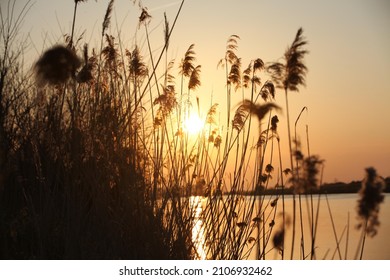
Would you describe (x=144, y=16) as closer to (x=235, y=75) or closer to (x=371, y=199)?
(x=235, y=75)

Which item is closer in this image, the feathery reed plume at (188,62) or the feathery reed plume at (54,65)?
the feathery reed plume at (54,65)

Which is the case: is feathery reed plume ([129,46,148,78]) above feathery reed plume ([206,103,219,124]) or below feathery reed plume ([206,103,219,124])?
above

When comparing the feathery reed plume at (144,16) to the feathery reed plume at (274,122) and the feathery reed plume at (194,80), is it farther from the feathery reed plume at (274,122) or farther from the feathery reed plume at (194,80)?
the feathery reed plume at (274,122)

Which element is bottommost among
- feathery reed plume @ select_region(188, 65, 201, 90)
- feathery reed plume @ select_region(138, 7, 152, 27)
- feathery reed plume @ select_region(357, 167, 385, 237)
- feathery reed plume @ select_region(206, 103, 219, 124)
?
feathery reed plume @ select_region(357, 167, 385, 237)

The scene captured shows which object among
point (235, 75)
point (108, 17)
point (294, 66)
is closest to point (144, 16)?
point (108, 17)

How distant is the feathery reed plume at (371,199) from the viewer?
1898 millimetres

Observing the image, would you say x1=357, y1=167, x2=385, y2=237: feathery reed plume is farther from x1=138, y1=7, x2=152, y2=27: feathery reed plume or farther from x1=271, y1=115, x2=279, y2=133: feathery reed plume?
x1=138, y1=7, x2=152, y2=27: feathery reed plume

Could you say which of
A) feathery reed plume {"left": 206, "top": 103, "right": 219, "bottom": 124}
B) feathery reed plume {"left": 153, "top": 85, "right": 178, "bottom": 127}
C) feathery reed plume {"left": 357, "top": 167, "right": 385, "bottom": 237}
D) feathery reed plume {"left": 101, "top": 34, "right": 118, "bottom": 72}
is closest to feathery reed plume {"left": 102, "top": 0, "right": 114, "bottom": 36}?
feathery reed plume {"left": 101, "top": 34, "right": 118, "bottom": 72}

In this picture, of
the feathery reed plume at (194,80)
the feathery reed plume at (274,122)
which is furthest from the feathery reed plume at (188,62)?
the feathery reed plume at (274,122)

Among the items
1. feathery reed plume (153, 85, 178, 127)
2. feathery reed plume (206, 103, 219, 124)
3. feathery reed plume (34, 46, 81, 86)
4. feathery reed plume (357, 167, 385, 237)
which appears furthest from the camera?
feathery reed plume (206, 103, 219, 124)

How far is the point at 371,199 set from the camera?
1925 mm

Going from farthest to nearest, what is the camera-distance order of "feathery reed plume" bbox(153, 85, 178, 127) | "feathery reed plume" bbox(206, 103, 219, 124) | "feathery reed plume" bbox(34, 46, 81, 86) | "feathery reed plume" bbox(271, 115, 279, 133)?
"feathery reed plume" bbox(206, 103, 219, 124) → "feathery reed plume" bbox(153, 85, 178, 127) → "feathery reed plume" bbox(271, 115, 279, 133) → "feathery reed plume" bbox(34, 46, 81, 86)

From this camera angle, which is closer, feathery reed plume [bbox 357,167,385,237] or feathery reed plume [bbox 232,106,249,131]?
feathery reed plume [bbox 357,167,385,237]

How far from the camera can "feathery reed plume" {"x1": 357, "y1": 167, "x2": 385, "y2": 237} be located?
1.90 metres
